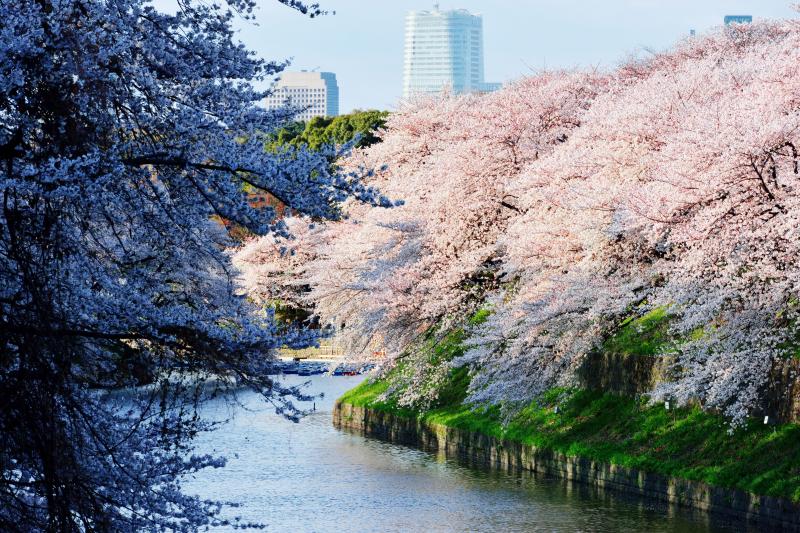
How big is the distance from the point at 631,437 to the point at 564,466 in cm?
173

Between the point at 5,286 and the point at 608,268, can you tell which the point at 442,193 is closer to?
the point at 608,268

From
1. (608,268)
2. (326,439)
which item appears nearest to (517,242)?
(608,268)

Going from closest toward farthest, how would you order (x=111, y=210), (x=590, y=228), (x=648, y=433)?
(x=111, y=210) → (x=648, y=433) → (x=590, y=228)

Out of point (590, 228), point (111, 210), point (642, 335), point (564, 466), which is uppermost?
point (590, 228)

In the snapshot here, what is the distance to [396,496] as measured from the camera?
2152 cm

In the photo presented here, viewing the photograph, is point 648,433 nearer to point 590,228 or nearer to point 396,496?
point 590,228

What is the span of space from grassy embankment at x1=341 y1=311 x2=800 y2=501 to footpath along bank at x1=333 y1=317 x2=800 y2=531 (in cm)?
2

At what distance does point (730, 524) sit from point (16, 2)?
13.7 meters

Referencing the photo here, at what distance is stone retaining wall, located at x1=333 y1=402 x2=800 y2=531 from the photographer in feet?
57.3

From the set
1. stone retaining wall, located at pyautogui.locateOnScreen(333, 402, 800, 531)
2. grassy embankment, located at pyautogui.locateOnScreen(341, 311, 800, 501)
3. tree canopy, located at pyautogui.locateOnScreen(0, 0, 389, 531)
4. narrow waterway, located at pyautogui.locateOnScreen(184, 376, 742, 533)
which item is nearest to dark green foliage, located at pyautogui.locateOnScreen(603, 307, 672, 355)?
grassy embankment, located at pyautogui.locateOnScreen(341, 311, 800, 501)

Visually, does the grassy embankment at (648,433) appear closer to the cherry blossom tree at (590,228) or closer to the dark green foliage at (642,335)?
the dark green foliage at (642,335)

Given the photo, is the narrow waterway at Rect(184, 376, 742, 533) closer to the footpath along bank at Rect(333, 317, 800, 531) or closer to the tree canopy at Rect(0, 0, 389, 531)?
the footpath along bank at Rect(333, 317, 800, 531)

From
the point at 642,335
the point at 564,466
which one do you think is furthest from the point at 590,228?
the point at 564,466

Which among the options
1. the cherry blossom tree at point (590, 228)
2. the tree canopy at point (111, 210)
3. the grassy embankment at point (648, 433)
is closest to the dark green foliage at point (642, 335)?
A: the grassy embankment at point (648, 433)
